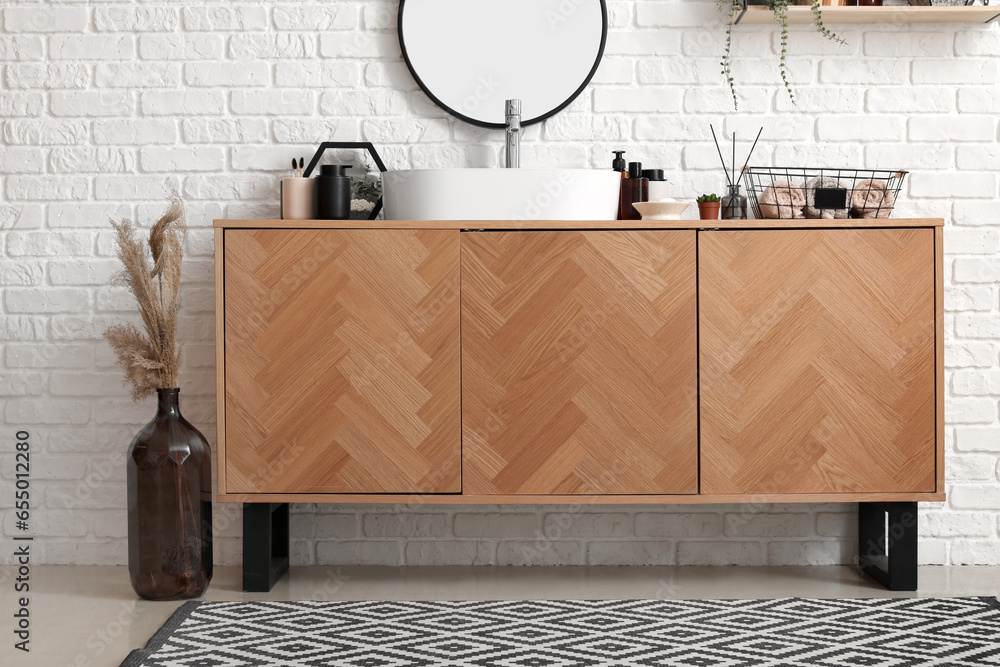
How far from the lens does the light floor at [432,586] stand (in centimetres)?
179

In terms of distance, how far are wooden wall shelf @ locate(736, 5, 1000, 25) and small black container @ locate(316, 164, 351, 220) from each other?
3.76ft

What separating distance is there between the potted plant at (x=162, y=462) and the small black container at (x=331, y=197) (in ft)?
1.16

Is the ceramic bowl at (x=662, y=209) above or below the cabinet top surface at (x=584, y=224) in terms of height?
above

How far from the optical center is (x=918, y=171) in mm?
2184

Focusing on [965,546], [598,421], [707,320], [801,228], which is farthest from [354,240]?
[965,546]

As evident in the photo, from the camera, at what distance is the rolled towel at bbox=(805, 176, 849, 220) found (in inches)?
75.9

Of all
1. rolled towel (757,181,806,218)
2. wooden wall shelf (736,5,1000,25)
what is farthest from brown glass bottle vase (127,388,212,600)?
wooden wall shelf (736,5,1000,25)

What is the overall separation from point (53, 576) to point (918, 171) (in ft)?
8.34

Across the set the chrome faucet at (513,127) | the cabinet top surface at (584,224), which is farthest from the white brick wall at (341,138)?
the cabinet top surface at (584,224)

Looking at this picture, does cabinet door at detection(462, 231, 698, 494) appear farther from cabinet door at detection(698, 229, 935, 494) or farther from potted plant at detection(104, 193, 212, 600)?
potted plant at detection(104, 193, 212, 600)

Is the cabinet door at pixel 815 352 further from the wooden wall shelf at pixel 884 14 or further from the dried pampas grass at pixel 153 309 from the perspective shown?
the dried pampas grass at pixel 153 309

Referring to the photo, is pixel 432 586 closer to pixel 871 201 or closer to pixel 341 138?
pixel 341 138

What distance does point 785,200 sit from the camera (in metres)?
1.95

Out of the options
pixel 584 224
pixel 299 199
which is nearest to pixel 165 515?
pixel 299 199
